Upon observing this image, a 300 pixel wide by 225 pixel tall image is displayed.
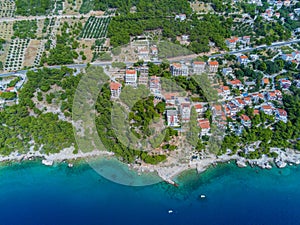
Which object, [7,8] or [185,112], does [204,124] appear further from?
[7,8]

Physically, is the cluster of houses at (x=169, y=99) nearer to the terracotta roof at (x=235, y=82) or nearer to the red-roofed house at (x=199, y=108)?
the red-roofed house at (x=199, y=108)

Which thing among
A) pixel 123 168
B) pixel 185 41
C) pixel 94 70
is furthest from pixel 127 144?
pixel 185 41

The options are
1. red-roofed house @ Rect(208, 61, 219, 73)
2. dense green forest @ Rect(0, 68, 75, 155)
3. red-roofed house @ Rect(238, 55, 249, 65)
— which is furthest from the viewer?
red-roofed house @ Rect(238, 55, 249, 65)

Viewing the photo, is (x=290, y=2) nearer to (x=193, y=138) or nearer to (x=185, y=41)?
(x=185, y=41)

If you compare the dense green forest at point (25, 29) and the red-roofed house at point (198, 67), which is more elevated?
the dense green forest at point (25, 29)

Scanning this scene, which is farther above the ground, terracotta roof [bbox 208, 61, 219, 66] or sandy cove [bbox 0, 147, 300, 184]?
terracotta roof [bbox 208, 61, 219, 66]

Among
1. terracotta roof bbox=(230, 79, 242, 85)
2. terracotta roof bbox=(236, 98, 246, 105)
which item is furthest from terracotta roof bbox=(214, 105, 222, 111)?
terracotta roof bbox=(230, 79, 242, 85)

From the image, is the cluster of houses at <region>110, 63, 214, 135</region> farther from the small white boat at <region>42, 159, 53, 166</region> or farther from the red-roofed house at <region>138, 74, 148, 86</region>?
the small white boat at <region>42, 159, 53, 166</region>

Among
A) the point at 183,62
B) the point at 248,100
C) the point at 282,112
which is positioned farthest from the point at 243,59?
the point at 282,112

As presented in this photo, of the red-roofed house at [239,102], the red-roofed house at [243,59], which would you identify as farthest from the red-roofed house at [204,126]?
the red-roofed house at [243,59]
